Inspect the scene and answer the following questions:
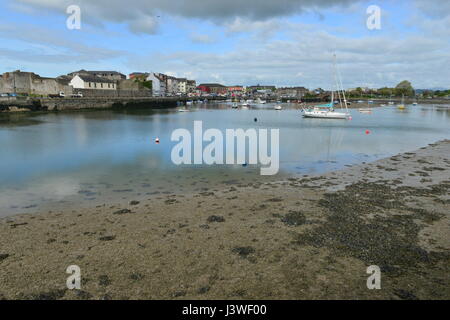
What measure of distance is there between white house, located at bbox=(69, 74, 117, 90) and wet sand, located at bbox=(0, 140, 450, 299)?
8691cm

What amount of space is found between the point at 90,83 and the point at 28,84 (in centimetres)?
1610

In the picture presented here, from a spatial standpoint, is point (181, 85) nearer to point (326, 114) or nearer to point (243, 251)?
point (326, 114)

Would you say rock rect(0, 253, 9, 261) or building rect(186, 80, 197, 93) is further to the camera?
building rect(186, 80, 197, 93)

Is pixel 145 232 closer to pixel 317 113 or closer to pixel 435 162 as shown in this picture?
pixel 435 162

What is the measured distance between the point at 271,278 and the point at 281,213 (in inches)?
144

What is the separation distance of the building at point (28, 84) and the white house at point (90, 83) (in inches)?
280

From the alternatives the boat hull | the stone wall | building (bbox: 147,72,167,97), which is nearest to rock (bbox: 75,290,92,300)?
the boat hull

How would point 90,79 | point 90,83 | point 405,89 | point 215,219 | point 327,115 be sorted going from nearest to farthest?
point 215,219 → point 327,115 → point 90,83 → point 90,79 → point 405,89

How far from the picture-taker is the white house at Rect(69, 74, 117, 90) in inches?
3415

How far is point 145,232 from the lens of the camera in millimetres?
8008

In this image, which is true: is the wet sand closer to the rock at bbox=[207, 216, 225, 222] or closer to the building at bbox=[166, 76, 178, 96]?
the rock at bbox=[207, 216, 225, 222]

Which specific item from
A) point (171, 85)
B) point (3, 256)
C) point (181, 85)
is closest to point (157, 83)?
point (171, 85)

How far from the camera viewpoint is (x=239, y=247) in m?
7.12
